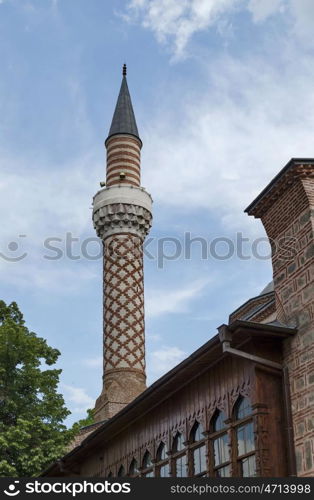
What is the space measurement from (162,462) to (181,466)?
78 centimetres

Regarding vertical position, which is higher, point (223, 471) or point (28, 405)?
point (28, 405)

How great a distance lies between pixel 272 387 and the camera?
1002 centimetres

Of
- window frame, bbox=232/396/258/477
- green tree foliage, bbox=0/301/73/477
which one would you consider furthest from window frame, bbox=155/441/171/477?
green tree foliage, bbox=0/301/73/477

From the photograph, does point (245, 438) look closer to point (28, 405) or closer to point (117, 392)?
point (28, 405)

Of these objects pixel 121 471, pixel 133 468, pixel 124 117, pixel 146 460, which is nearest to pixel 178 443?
pixel 146 460

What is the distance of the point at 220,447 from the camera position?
10875 millimetres

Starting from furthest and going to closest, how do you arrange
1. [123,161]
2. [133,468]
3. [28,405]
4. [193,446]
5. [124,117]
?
[124,117]
[123,161]
[28,405]
[133,468]
[193,446]

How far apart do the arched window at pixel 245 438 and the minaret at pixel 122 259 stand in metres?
13.9

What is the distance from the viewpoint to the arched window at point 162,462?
12719 millimetres

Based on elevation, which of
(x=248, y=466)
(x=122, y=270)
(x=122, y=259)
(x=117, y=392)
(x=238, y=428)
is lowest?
(x=248, y=466)

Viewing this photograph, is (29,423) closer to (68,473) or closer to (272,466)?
(68,473)

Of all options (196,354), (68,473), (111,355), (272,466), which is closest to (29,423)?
(68,473)

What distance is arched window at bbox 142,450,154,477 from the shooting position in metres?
13.3

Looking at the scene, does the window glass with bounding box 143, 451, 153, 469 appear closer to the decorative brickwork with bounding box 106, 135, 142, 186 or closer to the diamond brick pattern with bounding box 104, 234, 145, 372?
the diamond brick pattern with bounding box 104, 234, 145, 372
